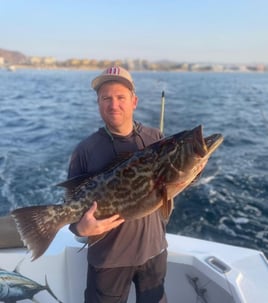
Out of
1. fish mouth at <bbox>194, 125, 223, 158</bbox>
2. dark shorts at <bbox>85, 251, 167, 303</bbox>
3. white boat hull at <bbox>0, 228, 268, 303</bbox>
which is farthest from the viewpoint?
white boat hull at <bbox>0, 228, 268, 303</bbox>

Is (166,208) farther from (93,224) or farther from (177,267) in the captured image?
(177,267)

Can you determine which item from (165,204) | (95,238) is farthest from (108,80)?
(95,238)

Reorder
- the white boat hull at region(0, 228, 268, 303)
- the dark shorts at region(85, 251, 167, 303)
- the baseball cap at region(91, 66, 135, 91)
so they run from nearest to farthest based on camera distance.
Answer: the baseball cap at region(91, 66, 135, 91)
the dark shorts at region(85, 251, 167, 303)
the white boat hull at region(0, 228, 268, 303)

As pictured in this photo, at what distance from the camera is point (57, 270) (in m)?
3.77

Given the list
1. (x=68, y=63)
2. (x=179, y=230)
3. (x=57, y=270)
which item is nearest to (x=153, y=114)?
(x=179, y=230)

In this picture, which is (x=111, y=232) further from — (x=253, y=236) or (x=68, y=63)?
(x=68, y=63)

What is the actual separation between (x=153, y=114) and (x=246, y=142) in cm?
477

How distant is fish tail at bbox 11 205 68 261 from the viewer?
2801mm

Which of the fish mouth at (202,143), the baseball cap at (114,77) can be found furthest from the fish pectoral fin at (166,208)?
the baseball cap at (114,77)

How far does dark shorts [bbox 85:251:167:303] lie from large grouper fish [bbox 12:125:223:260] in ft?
1.66

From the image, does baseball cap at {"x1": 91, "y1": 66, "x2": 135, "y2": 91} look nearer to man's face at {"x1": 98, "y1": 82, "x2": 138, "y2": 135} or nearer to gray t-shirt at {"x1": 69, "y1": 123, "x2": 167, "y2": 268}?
man's face at {"x1": 98, "y1": 82, "x2": 138, "y2": 135}

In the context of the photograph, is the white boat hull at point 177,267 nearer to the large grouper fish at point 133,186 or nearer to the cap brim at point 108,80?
the large grouper fish at point 133,186

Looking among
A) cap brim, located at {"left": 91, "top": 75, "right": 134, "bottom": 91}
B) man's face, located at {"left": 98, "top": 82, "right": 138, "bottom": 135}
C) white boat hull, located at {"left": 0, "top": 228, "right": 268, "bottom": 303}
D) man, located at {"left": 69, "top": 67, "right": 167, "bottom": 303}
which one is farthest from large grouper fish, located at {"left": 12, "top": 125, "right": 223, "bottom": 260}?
white boat hull, located at {"left": 0, "top": 228, "right": 268, "bottom": 303}

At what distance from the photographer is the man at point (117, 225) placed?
113 inches
